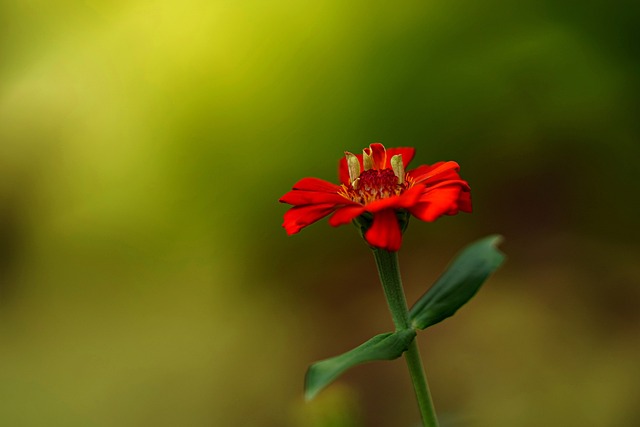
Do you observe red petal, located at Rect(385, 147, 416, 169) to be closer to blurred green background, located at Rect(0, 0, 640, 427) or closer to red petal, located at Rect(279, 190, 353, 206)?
red petal, located at Rect(279, 190, 353, 206)

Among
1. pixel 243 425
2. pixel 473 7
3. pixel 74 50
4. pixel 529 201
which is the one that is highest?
pixel 74 50

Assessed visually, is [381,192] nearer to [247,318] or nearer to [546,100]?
[247,318]

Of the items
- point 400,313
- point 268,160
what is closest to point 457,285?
point 400,313

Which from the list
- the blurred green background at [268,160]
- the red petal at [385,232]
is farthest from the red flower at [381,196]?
the blurred green background at [268,160]

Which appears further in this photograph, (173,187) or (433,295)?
(173,187)

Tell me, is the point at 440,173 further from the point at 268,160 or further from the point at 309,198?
the point at 268,160

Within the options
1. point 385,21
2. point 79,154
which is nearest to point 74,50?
point 79,154
